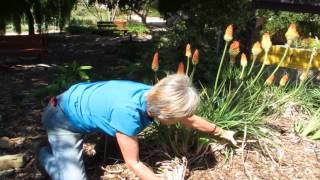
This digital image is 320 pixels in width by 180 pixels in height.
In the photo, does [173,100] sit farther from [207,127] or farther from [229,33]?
[229,33]

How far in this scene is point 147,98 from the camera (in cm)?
293

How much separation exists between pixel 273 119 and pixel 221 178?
150cm

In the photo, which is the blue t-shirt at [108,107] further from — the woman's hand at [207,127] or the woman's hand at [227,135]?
the woman's hand at [227,135]

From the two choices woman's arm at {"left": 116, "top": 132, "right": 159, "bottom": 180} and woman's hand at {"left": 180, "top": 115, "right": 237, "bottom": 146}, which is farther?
woman's hand at {"left": 180, "top": 115, "right": 237, "bottom": 146}

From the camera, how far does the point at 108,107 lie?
310cm

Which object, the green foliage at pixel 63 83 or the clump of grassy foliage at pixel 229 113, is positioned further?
the green foliage at pixel 63 83

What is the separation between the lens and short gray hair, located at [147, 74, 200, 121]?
279 cm

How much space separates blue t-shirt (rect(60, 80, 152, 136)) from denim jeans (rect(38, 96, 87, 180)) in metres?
0.07

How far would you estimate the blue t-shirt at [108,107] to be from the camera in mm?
3007

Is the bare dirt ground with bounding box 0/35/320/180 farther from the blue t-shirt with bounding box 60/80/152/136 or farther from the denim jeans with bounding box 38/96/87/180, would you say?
the blue t-shirt with bounding box 60/80/152/136

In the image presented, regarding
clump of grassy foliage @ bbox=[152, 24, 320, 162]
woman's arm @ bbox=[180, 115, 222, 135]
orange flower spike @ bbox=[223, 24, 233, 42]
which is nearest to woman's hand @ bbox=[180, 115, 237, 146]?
woman's arm @ bbox=[180, 115, 222, 135]

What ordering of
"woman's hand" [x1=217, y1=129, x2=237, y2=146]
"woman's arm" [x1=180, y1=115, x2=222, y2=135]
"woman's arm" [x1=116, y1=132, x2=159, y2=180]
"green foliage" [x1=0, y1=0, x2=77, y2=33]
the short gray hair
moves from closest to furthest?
the short gray hair < "woman's arm" [x1=116, y1=132, x2=159, y2=180] < "woman's arm" [x1=180, y1=115, x2=222, y2=135] < "woman's hand" [x1=217, y1=129, x2=237, y2=146] < "green foliage" [x1=0, y1=0, x2=77, y2=33]

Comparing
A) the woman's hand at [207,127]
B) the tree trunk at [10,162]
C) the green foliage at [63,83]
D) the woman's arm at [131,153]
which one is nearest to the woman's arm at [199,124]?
the woman's hand at [207,127]

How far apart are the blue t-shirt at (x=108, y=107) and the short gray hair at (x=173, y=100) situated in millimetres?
165
